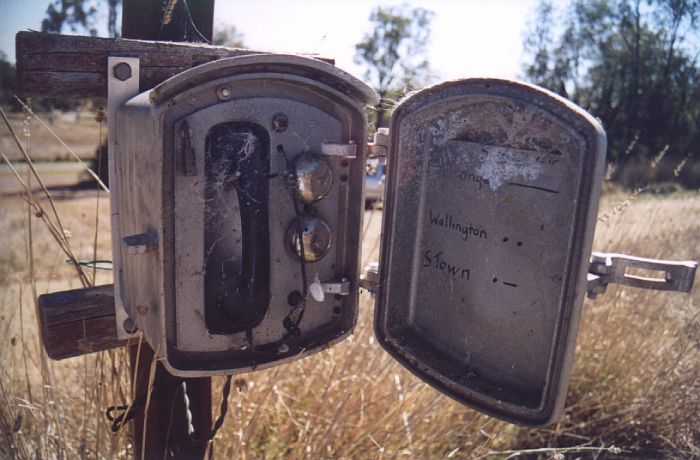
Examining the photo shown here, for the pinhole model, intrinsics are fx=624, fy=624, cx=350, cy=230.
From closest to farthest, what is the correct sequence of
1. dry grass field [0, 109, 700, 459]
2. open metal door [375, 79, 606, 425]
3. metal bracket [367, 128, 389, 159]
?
open metal door [375, 79, 606, 425] → metal bracket [367, 128, 389, 159] → dry grass field [0, 109, 700, 459]

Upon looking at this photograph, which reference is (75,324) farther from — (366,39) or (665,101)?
(665,101)

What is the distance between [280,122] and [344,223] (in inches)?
14.1

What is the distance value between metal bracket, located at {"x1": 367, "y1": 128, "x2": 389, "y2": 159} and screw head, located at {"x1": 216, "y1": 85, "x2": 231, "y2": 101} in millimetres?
435

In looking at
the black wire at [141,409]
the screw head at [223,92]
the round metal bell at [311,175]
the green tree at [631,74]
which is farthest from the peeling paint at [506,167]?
the green tree at [631,74]

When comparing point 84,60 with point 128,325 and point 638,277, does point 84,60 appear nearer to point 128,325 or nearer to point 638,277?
point 128,325

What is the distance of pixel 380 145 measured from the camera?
1.78 m

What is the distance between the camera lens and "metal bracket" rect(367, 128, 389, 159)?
1.77 meters

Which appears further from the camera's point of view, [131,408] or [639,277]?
[131,408]

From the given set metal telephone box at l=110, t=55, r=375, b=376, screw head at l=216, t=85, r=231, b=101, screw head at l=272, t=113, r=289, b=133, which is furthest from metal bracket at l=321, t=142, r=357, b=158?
screw head at l=216, t=85, r=231, b=101

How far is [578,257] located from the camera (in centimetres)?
137

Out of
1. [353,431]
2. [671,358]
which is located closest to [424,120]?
[353,431]

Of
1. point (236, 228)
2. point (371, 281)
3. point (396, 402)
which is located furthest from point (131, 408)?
point (396, 402)

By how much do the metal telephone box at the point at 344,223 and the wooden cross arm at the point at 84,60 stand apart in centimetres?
4

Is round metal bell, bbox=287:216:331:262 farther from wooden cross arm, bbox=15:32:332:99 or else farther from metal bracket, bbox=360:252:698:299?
metal bracket, bbox=360:252:698:299
